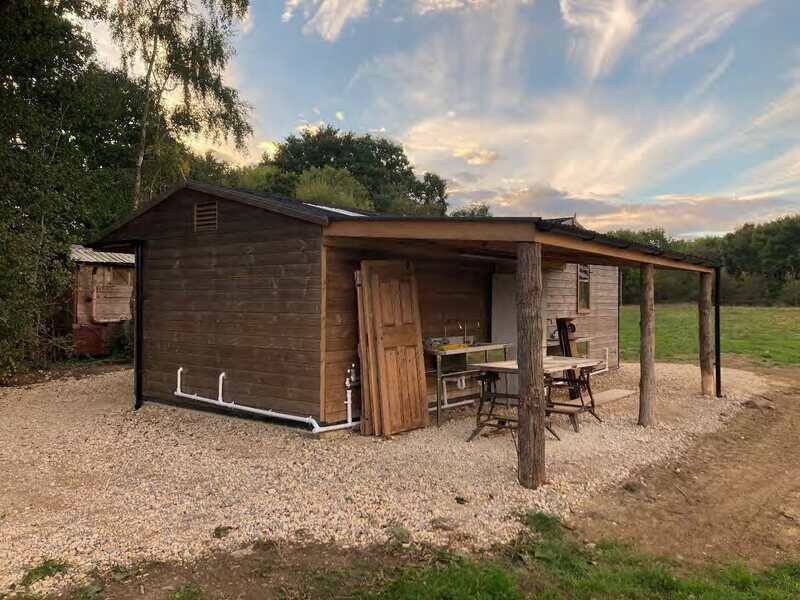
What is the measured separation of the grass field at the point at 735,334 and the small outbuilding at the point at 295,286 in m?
6.99

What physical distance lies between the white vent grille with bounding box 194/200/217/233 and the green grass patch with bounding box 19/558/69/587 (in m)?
4.55

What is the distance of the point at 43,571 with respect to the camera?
2.92m

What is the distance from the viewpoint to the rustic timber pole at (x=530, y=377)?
4.22 m

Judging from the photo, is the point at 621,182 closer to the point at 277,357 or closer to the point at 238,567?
the point at 277,357

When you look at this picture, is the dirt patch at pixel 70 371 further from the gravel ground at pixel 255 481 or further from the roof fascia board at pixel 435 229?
the roof fascia board at pixel 435 229

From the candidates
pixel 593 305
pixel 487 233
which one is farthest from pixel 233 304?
pixel 593 305

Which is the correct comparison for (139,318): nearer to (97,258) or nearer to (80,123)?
(97,258)

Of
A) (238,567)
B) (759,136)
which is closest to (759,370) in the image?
(759,136)

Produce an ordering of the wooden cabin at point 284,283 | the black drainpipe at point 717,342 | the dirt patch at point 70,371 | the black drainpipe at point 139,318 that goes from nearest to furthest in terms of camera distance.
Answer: the wooden cabin at point 284,283
the black drainpipe at point 139,318
the black drainpipe at point 717,342
the dirt patch at point 70,371

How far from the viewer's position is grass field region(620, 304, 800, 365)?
47.9ft

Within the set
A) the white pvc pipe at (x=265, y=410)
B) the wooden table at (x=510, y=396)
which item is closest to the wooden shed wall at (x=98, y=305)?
the white pvc pipe at (x=265, y=410)

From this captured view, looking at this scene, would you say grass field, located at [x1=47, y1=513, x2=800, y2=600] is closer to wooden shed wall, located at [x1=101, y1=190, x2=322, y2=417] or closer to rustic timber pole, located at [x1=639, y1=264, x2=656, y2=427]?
wooden shed wall, located at [x1=101, y1=190, x2=322, y2=417]

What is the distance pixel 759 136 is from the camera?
33.2 feet

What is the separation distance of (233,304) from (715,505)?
17.5 ft
